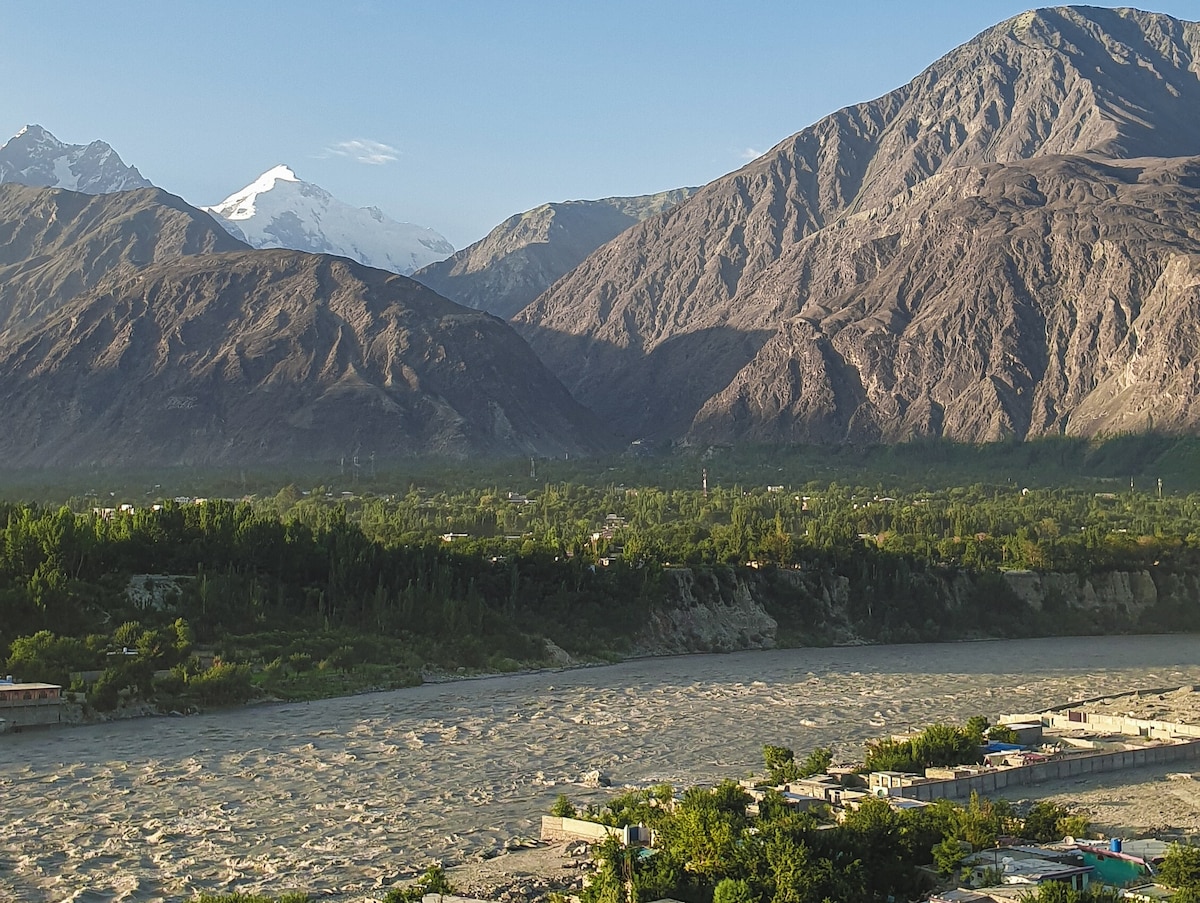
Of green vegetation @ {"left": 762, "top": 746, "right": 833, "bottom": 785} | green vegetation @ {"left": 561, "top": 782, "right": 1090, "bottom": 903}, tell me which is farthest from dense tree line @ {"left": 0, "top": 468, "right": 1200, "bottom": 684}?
green vegetation @ {"left": 561, "top": 782, "right": 1090, "bottom": 903}

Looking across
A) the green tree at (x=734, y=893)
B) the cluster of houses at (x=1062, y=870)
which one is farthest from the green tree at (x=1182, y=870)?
the green tree at (x=734, y=893)

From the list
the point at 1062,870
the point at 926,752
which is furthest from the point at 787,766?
the point at 1062,870

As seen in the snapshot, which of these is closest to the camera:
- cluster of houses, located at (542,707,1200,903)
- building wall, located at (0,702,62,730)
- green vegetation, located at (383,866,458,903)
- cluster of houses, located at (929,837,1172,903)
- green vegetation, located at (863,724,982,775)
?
cluster of houses, located at (929,837,1172,903)

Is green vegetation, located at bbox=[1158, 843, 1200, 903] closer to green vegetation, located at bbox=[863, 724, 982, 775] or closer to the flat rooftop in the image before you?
green vegetation, located at bbox=[863, 724, 982, 775]

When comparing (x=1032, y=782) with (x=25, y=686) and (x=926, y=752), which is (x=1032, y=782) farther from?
(x=25, y=686)

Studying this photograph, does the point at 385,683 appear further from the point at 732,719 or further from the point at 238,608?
the point at 732,719

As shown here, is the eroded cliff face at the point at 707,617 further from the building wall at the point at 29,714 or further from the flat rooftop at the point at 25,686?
the building wall at the point at 29,714

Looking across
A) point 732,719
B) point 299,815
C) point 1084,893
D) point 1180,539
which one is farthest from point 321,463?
point 1084,893
